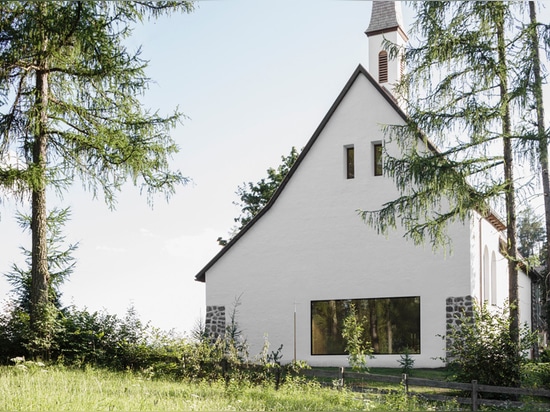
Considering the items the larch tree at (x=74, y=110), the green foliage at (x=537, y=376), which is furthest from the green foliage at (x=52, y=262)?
the green foliage at (x=537, y=376)

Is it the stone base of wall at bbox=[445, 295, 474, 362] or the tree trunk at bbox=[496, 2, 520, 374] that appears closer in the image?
the tree trunk at bbox=[496, 2, 520, 374]

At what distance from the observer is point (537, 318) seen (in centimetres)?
2711

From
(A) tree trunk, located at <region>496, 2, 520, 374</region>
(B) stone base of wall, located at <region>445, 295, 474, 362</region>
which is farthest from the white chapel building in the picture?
(A) tree trunk, located at <region>496, 2, 520, 374</region>

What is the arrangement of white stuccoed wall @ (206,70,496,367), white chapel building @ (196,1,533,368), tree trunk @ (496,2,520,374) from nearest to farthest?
tree trunk @ (496,2,520,374), white chapel building @ (196,1,533,368), white stuccoed wall @ (206,70,496,367)

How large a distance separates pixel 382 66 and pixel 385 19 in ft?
7.36

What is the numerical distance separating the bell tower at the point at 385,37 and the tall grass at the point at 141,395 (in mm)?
13410

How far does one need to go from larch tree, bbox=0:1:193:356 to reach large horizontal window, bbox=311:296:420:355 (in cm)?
587

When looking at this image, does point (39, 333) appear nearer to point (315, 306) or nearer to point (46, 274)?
point (46, 274)

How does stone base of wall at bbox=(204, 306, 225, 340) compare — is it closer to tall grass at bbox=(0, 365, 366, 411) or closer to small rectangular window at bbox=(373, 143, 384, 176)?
small rectangular window at bbox=(373, 143, 384, 176)

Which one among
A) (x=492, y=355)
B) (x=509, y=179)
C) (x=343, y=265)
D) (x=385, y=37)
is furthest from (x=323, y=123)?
(x=492, y=355)

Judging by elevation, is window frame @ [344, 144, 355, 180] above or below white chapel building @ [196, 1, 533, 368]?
above

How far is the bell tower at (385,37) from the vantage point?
2333 centimetres

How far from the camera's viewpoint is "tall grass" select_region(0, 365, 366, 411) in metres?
8.95

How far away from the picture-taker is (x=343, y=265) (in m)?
19.2
